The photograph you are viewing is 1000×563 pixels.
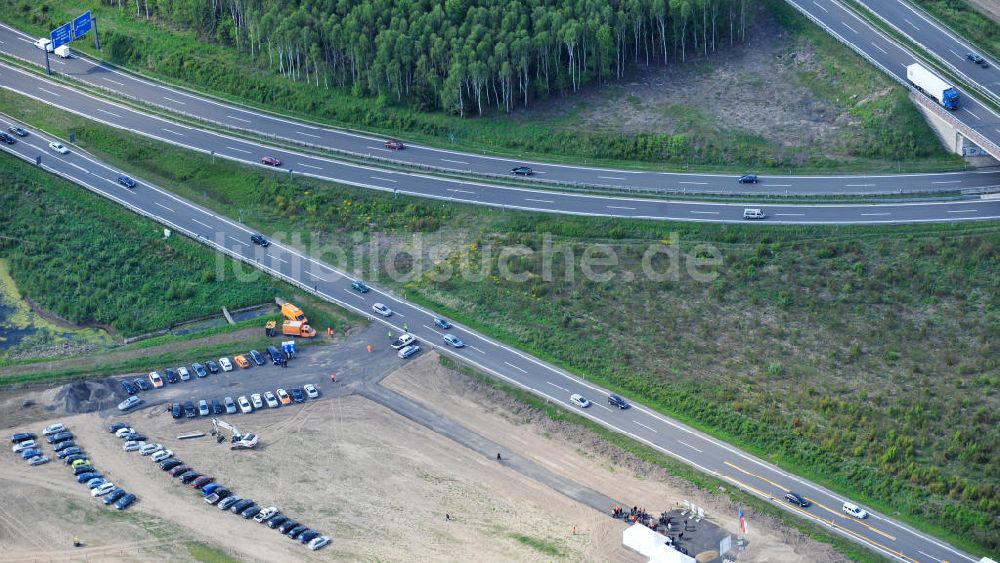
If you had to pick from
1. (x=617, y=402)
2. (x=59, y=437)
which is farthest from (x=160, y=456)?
(x=617, y=402)

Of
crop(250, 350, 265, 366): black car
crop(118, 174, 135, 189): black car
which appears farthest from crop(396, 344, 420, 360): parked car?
crop(118, 174, 135, 189): black car

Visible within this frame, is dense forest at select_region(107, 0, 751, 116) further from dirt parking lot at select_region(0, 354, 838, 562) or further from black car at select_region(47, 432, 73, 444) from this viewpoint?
black car at select_region(47, 432, 73, 444)

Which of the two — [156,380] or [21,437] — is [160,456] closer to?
[156,380]

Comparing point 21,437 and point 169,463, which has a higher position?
point 21,437

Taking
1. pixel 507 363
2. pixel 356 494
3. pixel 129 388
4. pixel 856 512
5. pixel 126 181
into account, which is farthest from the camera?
pixel 126 181

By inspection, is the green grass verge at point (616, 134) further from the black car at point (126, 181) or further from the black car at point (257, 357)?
the black car at point (257, 357)

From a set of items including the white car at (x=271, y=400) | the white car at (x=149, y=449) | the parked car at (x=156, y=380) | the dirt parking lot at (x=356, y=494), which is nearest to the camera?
the dirt parking lot at (x=356, y=494)

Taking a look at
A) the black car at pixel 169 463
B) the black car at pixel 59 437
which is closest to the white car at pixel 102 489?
the black car at pixel 169 463

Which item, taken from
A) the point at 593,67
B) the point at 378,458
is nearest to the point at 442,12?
the point at 593,67
